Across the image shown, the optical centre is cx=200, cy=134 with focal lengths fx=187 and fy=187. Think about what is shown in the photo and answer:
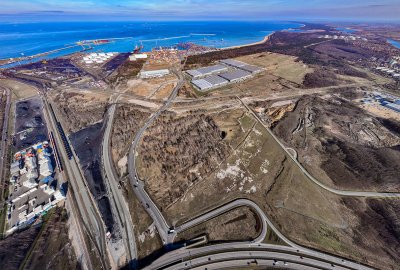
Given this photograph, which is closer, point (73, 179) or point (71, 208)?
point (71, 208)

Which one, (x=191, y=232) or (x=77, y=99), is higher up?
(x=77, y=99)

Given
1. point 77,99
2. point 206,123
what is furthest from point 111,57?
point 206,123

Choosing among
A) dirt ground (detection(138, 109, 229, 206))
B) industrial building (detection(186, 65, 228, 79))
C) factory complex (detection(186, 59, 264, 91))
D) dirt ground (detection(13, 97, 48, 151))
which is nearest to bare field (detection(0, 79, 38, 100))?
dirt ground (detection(13, 97, 48, 151))

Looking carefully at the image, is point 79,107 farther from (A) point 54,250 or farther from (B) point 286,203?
(B) point 286,203

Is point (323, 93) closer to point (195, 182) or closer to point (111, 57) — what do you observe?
point (195, 182)

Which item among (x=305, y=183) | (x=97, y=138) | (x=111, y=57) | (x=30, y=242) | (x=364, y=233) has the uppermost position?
(x=111, y=57)

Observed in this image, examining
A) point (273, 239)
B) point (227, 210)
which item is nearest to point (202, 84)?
point (227, 210)

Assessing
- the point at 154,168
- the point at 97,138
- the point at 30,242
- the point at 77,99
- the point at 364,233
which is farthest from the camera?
the point at 77,99
